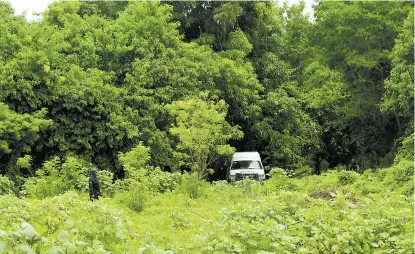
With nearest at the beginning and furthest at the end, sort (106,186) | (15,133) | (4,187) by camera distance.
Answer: (4,187) < (106,186) < (15,133)

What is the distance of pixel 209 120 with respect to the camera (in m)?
15.1

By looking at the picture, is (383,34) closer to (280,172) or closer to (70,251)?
(280,172)

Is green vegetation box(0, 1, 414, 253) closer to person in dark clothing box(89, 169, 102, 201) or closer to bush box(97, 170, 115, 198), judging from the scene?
bush box(97, 170, 115, 198)

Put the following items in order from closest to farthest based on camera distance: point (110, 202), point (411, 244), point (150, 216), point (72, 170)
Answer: point (411, 244) < point (150, 216) < point (110, 202) < point (72, 170)

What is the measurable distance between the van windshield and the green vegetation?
1.82 ft

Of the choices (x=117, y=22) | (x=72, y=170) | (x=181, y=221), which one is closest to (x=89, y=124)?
(x=72, y=170)

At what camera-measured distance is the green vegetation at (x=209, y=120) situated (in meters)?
6.04

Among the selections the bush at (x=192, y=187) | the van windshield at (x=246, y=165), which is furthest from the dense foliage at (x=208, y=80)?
the bush at (x=192, y=187)

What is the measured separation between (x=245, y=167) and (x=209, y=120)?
2709 millimetres

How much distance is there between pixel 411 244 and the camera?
15.5 feet

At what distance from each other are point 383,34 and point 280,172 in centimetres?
873

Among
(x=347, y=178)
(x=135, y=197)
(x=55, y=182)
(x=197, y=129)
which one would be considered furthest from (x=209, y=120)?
(x=55, y=182)

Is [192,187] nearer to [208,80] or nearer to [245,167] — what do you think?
[245,167]

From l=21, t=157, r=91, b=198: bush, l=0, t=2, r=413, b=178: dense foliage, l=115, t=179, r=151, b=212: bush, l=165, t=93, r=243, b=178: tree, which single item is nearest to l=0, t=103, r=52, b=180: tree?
l=0, t=2, r=413, b=178: dense foliage
